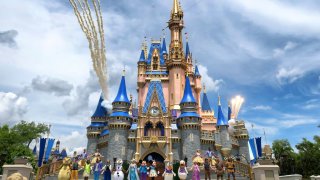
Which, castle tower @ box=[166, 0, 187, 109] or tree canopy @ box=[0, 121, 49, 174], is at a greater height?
castle tower @ box=[166, 0, 187, 109]

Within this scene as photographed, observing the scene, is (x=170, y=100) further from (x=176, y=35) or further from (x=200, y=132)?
(x=176, y=35)

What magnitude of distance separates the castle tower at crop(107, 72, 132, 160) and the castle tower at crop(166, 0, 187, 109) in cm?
929

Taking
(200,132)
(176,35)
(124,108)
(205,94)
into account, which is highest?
(176,35)

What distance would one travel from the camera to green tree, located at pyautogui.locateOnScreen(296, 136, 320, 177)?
41312mm

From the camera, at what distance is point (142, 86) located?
48500 millimetres

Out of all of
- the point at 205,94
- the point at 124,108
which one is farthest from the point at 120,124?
the point at 205,94

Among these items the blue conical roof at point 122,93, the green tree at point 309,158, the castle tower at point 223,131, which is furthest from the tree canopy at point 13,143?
the green tree at point 309,158

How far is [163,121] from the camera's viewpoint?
38719 millimetres

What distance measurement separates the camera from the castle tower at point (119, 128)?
36219 mm

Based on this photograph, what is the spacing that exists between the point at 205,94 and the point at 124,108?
20.9 metres

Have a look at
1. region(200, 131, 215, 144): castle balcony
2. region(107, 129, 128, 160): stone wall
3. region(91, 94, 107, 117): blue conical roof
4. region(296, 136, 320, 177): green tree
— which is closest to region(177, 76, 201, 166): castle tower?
region(200, 131, 215, 144): castle balcony

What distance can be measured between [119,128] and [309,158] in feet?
101

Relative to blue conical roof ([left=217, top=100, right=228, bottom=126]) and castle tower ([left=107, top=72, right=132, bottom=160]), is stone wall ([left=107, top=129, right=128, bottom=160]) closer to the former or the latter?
castle tower ([left=107, top=72, right=132, bottom=160])

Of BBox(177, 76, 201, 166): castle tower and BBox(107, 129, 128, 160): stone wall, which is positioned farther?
BBox(177, 76, 201, 166): castle tower
